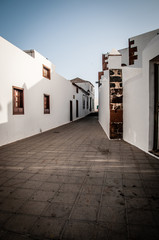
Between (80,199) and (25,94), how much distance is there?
660cm

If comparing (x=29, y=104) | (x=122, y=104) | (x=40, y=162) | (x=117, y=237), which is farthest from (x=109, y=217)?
(x=29, y=104)

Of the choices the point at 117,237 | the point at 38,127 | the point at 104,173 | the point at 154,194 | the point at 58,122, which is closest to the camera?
the point at 117,237

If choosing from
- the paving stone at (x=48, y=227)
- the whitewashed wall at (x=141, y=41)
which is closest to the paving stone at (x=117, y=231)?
the paving stone at (x=48, y=227)

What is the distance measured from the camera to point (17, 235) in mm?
1540

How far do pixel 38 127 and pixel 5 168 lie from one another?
18.6ft

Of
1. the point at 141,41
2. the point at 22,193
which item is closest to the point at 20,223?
the point at 22,193

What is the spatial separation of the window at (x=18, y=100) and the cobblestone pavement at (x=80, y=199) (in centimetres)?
352

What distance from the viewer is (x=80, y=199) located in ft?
7.17

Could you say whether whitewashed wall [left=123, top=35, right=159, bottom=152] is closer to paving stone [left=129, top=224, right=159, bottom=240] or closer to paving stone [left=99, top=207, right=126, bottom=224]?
paving stone [left=99, top=207, right=126, bottom=224]

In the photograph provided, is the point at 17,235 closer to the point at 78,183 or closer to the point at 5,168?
the point at 78,183

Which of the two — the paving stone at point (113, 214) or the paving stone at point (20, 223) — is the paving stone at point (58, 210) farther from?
the paving stone at point (113, 214)

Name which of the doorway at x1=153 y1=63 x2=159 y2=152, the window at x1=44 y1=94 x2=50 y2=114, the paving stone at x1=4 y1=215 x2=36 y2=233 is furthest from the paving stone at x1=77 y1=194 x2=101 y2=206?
the window at x1=44 y1=94 x2=50 y2=114

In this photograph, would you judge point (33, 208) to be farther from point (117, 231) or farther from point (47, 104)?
point (47, 104)

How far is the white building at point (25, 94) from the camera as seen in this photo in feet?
20.0
